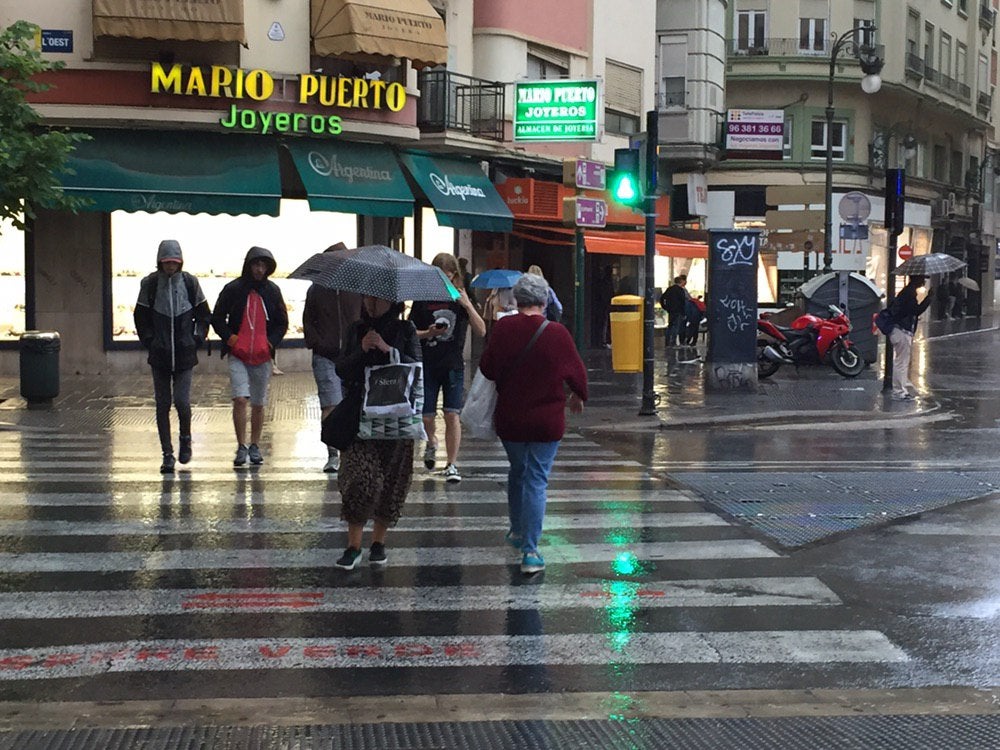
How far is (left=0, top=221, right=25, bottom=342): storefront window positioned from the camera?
74.4 feet

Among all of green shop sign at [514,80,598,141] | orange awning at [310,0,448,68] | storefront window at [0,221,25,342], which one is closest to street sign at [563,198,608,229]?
green shop sign at [514,80,598,141]

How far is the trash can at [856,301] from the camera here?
25.6 m

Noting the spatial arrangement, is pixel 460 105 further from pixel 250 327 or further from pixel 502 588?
pixel 502 588

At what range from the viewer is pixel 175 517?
950cm

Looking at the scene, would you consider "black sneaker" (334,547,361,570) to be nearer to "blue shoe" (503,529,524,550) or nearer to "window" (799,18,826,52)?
"blue shoe" (503,529,524,550)

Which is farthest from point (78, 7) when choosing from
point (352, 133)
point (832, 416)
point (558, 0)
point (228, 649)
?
point (228, 649)

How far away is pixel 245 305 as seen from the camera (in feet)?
38.7

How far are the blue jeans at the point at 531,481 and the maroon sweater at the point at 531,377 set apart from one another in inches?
3.1

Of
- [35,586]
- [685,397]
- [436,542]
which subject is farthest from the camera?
[685,397]

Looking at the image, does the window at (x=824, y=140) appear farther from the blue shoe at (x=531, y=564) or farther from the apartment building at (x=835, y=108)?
the blue shoe at (x=531, y=564)

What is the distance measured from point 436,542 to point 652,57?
2694 cm

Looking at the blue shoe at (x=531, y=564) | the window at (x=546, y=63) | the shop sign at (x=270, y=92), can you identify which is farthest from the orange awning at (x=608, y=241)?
the blue shoe at (x=531, y=564)

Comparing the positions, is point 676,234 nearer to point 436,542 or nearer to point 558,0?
point 558,0

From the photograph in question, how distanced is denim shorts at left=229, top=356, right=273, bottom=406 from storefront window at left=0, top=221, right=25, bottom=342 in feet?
40.4
